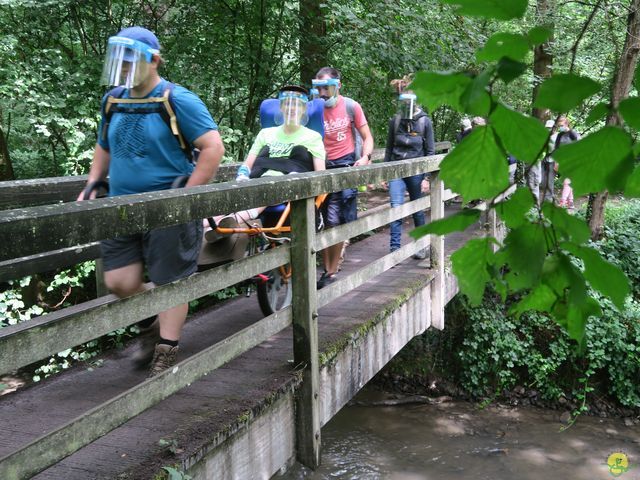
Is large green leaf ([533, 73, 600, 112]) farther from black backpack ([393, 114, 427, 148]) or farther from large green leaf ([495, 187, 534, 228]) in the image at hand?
black backpack ([393, 114, 427, 148])

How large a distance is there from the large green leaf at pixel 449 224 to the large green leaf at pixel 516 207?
0.15 meters

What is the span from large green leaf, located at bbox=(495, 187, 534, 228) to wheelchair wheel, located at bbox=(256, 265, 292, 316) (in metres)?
3.02

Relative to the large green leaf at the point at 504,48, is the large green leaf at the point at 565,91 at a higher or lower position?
lower

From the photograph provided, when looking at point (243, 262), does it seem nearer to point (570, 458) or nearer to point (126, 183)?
point (126, 183)

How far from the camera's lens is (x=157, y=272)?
313 cm

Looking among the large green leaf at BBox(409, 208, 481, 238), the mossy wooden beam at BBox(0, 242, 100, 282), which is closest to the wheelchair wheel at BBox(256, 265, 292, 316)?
the mossy wooden beam at BBox(0, 242, 100, 282)

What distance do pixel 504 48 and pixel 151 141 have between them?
7.42 ft

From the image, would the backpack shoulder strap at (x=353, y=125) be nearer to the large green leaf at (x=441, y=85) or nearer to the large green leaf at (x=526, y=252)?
the large green leaf at (x=526, y=252)

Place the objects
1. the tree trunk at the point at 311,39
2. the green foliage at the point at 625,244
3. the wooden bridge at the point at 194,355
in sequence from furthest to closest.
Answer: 1. the green foliage at the point at 625,244
2. the tree trunk at the point at 311,39
3. the wooden bridge at the point at 194,355

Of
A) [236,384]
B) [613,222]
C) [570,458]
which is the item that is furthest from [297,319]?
[613,222]

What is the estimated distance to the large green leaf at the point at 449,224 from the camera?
1.24 m

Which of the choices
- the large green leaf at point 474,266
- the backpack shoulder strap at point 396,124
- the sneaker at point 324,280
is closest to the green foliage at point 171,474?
the large green leaf at point 474,266

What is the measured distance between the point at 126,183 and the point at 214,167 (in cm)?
43

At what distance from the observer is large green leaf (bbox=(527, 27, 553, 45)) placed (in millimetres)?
1090
